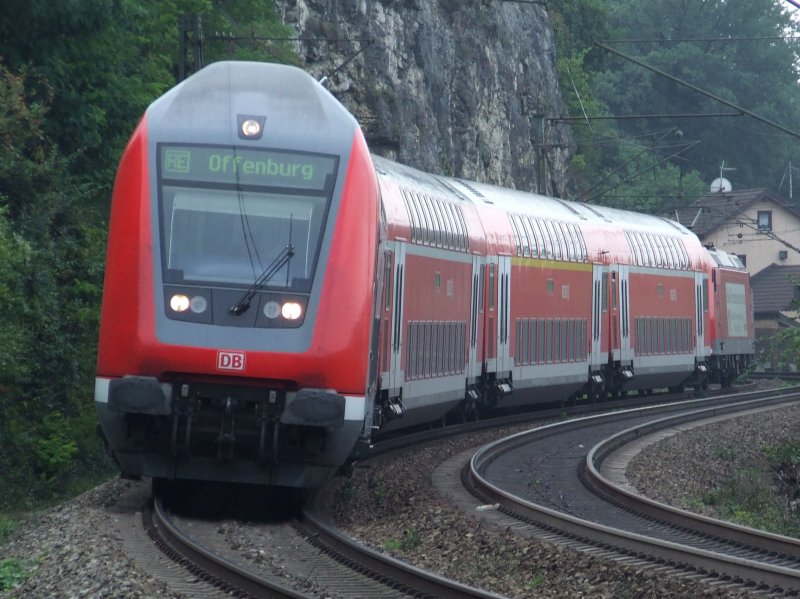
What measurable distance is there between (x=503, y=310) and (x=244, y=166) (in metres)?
11.9

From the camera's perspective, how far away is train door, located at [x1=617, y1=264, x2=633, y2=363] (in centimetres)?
3111

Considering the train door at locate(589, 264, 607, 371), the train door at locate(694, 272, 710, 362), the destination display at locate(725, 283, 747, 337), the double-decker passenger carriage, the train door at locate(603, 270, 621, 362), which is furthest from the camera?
the destination display at locate(725, 283, 747, 337)

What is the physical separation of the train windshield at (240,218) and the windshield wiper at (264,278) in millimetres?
29

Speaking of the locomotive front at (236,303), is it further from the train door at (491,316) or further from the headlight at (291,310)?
the train door at (491,316)

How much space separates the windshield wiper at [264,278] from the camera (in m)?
12.3

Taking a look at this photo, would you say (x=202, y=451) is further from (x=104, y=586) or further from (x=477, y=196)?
(x=477, y=196)

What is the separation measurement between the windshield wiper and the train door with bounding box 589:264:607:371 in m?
17.5

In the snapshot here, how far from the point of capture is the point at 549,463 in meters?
19.2

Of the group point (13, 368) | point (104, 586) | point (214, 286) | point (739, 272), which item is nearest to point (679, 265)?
point (739, 272)

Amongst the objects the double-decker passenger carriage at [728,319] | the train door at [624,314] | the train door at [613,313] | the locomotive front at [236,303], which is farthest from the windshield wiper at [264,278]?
the double-decker passenger carriage at [728,319]

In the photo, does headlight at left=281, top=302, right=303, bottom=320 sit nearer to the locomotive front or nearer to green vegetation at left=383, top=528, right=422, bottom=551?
the locomotive front

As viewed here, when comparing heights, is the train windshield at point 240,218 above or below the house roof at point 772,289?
below

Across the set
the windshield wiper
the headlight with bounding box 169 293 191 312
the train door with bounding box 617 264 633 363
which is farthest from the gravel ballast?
the train door with bounding box 617 264 633 363

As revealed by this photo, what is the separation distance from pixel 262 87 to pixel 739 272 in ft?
104
